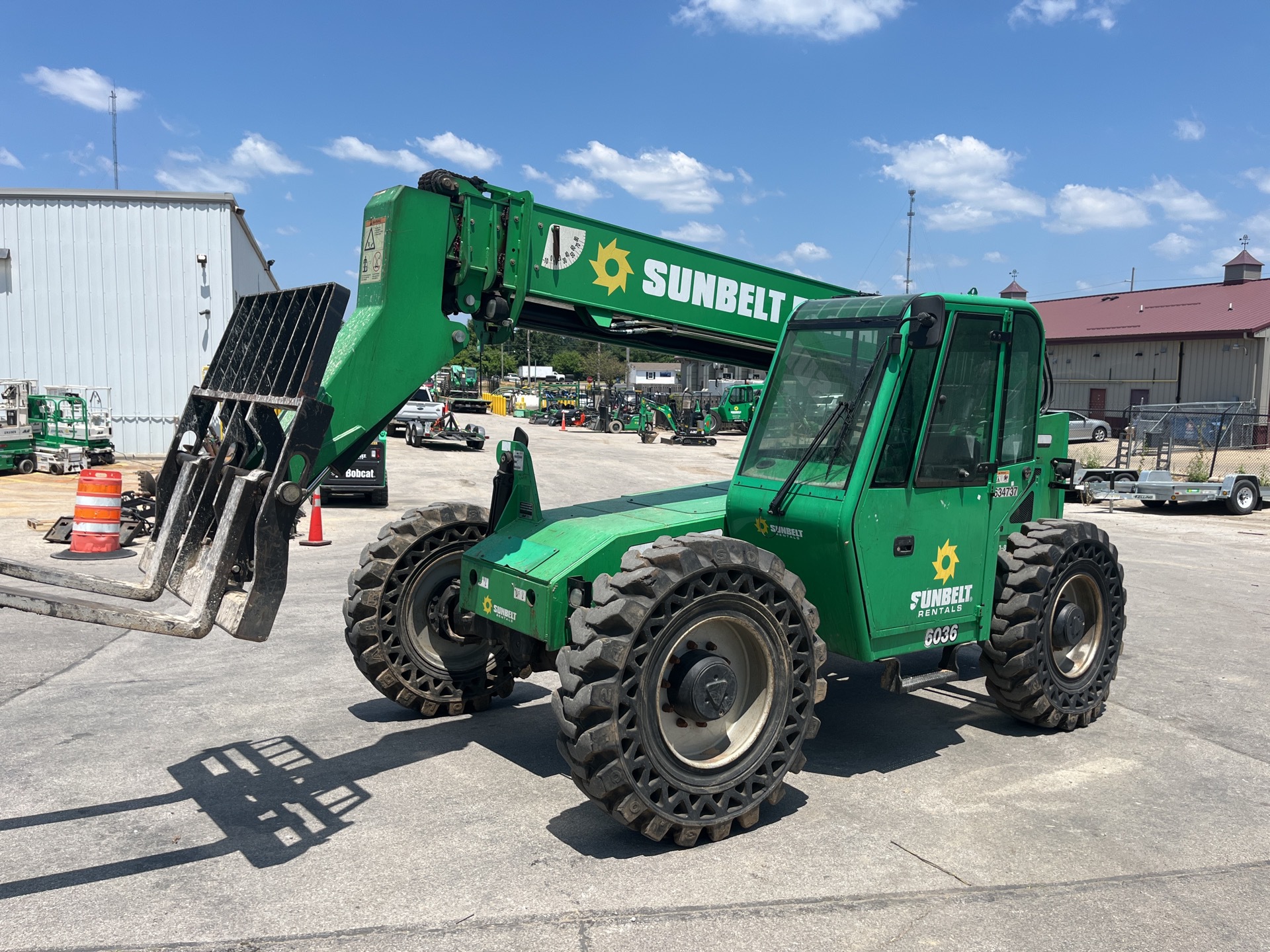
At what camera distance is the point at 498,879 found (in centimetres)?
435

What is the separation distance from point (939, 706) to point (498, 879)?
3968 millimetres

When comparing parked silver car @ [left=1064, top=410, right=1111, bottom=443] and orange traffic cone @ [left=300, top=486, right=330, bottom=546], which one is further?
parked silver car @ [left=1064, top=410, right=1111, bottom=443]

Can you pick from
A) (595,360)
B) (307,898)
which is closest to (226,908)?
(307,898)

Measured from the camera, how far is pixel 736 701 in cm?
509

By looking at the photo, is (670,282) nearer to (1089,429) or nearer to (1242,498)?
(1242,498)

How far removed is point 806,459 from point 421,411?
29712 mm

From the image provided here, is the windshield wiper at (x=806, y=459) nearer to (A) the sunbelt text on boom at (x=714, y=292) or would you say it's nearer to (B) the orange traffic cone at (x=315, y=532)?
(A) the sunbelt text on boom at (x=714, y=292)

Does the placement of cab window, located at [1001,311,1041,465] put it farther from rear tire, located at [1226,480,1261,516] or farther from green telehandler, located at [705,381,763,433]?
green telehandler, located at [705,381,763,433]

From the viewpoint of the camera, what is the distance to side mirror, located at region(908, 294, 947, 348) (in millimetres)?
5199

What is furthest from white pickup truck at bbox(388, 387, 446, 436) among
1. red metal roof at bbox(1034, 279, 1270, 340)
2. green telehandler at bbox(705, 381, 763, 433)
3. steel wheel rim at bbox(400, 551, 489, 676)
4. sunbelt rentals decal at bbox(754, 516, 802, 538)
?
sunbelt rentals decal at bbox(754, 516, 802, 538)

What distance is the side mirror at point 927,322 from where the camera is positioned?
520 centimetres

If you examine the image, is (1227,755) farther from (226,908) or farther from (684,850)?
(226,908)

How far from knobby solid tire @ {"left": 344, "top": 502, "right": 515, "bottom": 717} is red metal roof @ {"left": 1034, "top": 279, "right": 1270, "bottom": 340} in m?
38.2

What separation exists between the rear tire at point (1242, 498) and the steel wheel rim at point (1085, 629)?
15.6m
